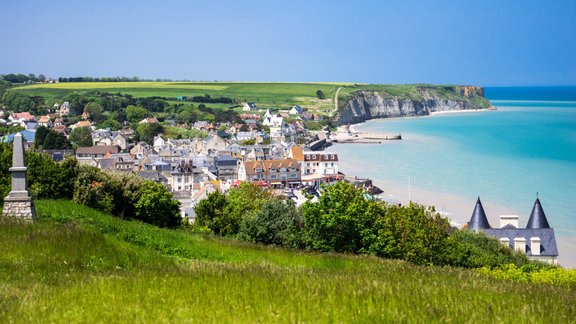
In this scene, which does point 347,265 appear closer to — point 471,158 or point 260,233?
point 260,233

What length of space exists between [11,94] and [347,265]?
169 m

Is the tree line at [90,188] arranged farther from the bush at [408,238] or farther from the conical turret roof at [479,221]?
the conical turret roof at [479,221]

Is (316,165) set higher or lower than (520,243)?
lower

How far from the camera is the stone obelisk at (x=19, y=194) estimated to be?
15320 mm

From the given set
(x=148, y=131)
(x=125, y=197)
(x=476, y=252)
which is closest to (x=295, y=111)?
(x=148, y=131)

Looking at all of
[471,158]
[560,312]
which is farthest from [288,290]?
[471,158]

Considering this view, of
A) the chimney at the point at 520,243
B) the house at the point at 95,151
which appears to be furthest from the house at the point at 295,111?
the chimney at the point at 520,243

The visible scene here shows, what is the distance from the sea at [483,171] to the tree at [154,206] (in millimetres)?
21518

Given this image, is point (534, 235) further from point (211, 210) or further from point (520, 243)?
point (211, 210)

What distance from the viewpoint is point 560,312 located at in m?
6.20

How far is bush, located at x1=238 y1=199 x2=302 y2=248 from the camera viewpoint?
2500 centimetres

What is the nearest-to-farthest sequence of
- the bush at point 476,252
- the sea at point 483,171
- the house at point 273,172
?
the bush at point 476,252
the sea at point 483,171
the house at point 273,172

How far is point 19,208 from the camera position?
1541 cm

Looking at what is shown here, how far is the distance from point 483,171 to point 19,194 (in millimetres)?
67360
